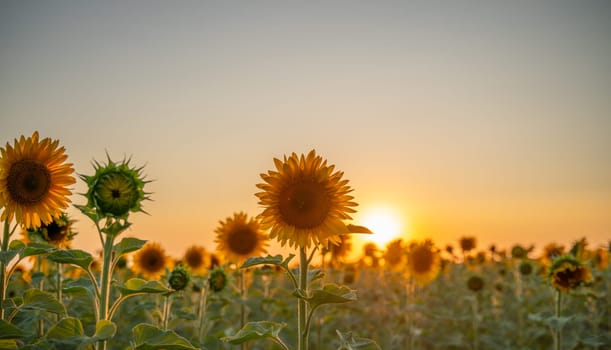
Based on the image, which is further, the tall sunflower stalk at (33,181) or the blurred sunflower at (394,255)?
the blurred sunflower at (394,255)

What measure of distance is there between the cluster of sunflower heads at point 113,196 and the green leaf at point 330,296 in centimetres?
110

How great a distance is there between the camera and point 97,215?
3033 millimetres

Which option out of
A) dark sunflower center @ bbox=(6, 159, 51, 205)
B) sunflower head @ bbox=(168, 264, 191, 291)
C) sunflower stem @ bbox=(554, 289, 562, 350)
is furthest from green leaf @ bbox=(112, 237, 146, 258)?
sunflower stem @ bbox=(554, 289, 562, 350)

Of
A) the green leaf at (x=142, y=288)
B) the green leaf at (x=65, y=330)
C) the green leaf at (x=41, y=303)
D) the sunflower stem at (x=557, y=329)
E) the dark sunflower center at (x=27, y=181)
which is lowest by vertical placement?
the sunflower stem at (x=557, y=329)

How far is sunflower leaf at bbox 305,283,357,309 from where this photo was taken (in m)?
3.06

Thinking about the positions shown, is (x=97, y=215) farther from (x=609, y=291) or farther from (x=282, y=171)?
(x=609, y=291)

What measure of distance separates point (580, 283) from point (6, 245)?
6.13 m

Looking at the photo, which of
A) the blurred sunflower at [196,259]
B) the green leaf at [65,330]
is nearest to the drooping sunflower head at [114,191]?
the green leaf at [65,330]

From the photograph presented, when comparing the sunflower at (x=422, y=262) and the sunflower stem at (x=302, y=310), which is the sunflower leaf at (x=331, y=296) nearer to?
the sunflower stem at (x=302, y=310)

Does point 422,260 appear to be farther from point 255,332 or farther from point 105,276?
point 105,276

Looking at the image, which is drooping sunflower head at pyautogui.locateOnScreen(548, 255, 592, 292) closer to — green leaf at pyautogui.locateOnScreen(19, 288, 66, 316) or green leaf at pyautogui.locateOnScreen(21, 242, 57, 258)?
green leaf at pyautogui.locateOnScreen(19, 288, 66, 316)

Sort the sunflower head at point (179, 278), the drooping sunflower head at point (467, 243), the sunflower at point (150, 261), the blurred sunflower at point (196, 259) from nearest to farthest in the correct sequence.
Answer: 1. the sunflower head at point (179, 278)
2. the sunflower at point (150, 261)
3. the blurred sunflower at point (196, 259)
4. the drooping sunflower head at point (467, 243)

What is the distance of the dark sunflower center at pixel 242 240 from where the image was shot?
6828 millimetres

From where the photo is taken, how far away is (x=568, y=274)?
648 centimetres
